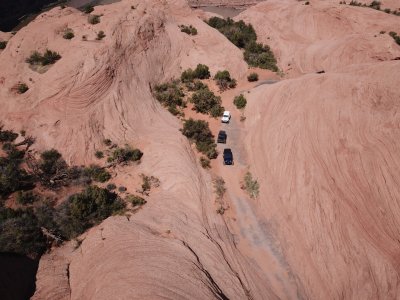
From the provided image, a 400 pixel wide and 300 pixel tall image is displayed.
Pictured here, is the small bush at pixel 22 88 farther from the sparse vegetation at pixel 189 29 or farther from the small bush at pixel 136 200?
the sparse vegetation at pixel 189 29

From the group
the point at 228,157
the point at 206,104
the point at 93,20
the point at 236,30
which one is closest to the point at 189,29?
the point at 236,30

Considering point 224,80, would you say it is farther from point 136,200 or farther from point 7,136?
point 7,136

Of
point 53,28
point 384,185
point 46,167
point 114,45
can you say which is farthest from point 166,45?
point 384,185

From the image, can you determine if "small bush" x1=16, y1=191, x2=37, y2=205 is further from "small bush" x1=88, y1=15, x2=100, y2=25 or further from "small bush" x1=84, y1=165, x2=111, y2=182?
"small bush" x1=88, y1=15, x2=100, y2=25

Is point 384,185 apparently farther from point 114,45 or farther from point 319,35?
point 319,35

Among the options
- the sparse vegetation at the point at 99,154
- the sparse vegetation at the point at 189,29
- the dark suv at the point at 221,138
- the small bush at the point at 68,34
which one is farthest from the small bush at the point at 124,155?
the sparse vegetation at the point at 189,29

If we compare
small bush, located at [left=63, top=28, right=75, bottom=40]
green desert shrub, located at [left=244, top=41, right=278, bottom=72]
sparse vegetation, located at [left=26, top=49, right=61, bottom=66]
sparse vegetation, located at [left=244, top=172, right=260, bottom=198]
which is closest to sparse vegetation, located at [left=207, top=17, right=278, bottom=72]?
green desert shrub, located at [left=244, top=41, right=278, bottom=72]
